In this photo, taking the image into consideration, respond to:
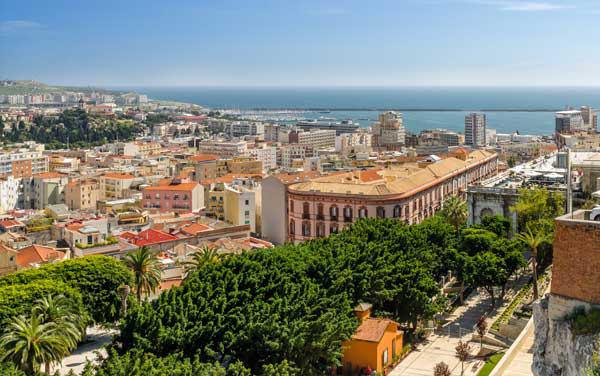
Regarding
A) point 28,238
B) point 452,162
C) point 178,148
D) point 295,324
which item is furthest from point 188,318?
point 178,148

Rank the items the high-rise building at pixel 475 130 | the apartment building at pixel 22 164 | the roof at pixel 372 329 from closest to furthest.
Answer: the roof at pixel 372 329
the apartment building at pixel 22 164
the high-rise building at pixel 475 130

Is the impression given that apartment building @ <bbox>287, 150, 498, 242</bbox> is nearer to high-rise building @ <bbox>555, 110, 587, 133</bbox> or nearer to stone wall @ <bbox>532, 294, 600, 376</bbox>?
stone wall @ <bbox>532, 294, 600, 376</bbox>

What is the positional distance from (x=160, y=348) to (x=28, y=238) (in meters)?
33.6

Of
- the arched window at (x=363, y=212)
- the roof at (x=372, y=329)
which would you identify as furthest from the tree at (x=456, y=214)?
the roof at (x=372, y=329)

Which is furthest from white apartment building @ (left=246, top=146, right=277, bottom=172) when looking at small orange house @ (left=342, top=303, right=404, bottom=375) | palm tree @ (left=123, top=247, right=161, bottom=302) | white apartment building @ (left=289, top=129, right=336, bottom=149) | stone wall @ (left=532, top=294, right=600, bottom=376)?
stone wall @ (left=532, top=294, right=600, bottom=376)

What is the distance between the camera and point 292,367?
2402 centimetres

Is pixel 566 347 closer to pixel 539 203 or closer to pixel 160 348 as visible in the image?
pixel 160 348

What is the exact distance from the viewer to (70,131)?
17762 cm

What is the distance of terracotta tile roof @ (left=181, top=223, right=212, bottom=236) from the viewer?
179 ft

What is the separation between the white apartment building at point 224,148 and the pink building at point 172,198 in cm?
4730

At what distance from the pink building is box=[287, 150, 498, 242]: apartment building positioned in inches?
686

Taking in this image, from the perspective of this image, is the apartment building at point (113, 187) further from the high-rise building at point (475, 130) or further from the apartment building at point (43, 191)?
the high-rise building at point (475, 130)

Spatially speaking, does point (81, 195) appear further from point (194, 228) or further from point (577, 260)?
point (577, 260)

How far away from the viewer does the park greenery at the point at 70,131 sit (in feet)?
558
